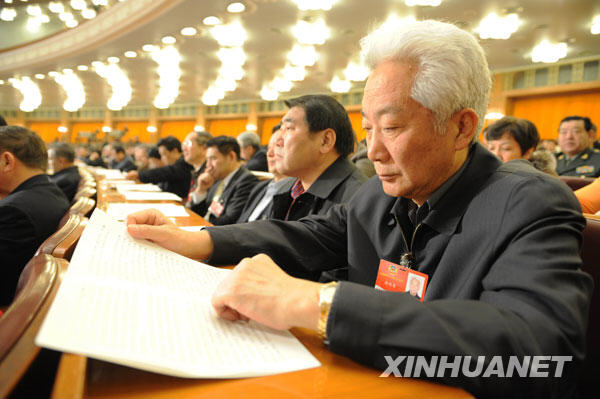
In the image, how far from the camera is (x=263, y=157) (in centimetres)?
562

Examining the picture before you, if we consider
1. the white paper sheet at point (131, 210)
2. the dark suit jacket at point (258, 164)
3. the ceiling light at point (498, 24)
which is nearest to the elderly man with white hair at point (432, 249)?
the white paper sheet at point (131, 210)

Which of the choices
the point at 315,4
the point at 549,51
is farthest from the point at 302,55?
the point at 549,51

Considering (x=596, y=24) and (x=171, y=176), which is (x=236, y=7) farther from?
(x=596, y=24)

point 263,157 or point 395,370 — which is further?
point 263,157

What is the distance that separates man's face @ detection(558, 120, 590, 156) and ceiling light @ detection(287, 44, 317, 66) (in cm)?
523

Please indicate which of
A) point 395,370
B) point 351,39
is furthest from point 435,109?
point 351,39

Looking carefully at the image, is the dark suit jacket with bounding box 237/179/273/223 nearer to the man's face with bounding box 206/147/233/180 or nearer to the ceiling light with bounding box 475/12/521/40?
the man's face with bounding box 206/147/233/180

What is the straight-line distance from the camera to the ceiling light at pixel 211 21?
7230mm

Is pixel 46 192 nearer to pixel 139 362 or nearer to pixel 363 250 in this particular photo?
pixel 363 250

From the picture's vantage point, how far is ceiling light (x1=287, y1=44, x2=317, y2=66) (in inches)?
357

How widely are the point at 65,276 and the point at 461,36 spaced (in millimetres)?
848

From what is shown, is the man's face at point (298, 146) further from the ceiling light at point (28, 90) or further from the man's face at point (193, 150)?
Answer: the ceiling light at point (28, 90)

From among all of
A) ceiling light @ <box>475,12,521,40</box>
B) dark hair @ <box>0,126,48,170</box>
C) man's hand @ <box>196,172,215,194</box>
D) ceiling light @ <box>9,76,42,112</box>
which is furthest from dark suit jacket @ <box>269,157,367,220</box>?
ceiling light @ <box>9,76,42,112</box>

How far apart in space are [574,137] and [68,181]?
6.00 m
